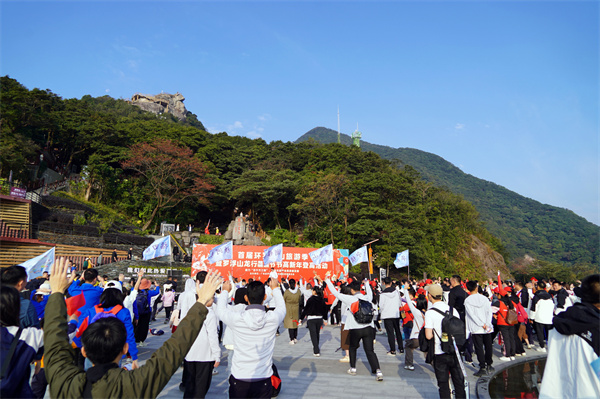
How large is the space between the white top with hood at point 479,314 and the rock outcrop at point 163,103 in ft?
312

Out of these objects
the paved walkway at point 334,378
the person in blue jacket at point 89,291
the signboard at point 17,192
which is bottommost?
the paved walkway at point 334,378

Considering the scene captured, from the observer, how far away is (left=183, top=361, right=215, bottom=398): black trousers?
421 cm

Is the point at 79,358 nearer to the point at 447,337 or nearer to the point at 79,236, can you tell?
the point at 447,337

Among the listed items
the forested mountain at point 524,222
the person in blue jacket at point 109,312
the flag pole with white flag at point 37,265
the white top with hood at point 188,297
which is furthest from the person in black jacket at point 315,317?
the forested mountain at point 524,222

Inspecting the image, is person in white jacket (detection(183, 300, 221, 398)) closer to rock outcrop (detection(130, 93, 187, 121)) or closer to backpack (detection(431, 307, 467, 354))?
backpack (detection(431, 307, 467, 354))

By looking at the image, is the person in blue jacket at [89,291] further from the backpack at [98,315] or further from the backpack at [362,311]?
the backpack at [362,311]

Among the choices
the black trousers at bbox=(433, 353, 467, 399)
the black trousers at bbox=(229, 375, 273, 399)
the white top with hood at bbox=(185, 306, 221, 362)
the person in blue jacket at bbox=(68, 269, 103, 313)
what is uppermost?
the person in blue jacket at bbox=(68, 269, 103, 313)

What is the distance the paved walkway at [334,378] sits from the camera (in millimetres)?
5441

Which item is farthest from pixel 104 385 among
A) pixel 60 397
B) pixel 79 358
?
pixel 79 358

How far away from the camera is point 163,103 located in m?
98.2

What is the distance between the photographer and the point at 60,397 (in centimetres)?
186

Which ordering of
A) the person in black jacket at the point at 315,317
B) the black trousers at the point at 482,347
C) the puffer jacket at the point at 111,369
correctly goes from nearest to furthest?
1. the puffer jacket at the point at 111,369
2. the black trousers at the point at 482,347
3. the person in black jacket at the point at 315,317

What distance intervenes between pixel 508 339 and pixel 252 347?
676 cm

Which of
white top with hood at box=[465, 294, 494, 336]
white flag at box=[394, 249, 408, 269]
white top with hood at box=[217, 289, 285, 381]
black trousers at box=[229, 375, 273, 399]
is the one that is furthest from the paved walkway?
white flag at box=[394, 249, 408, 269]
